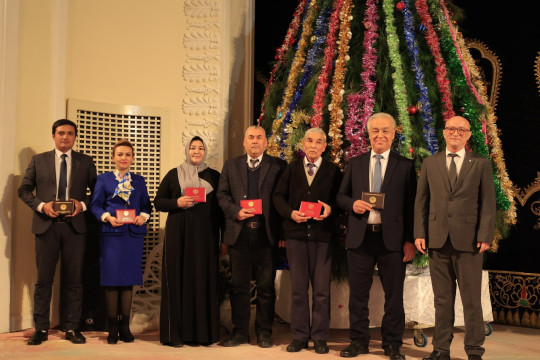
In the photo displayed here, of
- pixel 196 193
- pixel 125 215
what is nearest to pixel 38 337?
pixel 125 215

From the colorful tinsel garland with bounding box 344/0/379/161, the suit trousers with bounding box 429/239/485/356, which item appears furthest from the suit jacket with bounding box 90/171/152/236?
the suit trousers with bounding box 429/239/485/356

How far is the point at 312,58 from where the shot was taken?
207 inches

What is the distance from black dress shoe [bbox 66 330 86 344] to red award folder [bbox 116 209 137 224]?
0.90 meters

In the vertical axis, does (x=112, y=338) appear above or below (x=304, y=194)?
below

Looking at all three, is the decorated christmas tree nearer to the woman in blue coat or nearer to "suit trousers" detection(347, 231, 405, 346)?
"suit trousers" detection(347, 231, 405, 346)

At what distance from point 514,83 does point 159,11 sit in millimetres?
3322

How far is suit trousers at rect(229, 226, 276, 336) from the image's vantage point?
4.55m

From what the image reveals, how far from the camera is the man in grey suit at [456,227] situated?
392 centimetres

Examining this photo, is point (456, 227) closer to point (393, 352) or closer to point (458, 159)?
point (458, 159)

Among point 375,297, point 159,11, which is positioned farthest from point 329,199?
point 159,11

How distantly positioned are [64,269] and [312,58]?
254 centimetres

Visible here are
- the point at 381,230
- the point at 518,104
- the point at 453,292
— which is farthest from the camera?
the point at 518,104

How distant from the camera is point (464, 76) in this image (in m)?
4.87

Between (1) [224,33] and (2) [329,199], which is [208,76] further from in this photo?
(2) [329,199]
